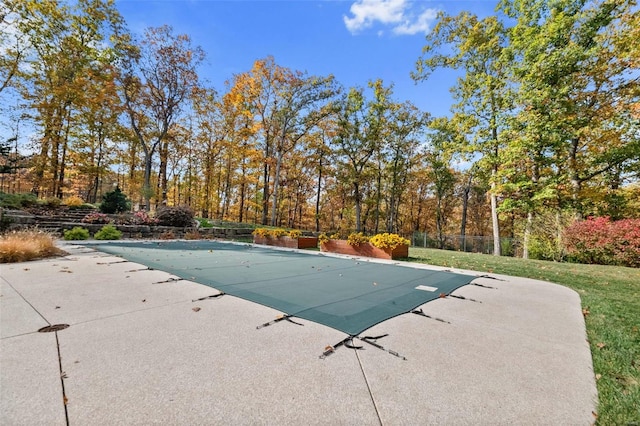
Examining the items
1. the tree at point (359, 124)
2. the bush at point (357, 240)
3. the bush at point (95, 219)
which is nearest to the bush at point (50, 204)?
the bush at point (95, 219)

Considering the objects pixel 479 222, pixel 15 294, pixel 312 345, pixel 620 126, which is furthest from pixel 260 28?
pixel 479 222

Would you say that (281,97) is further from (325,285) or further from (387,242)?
(325,285)

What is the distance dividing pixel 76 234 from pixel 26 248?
3519 millimetres

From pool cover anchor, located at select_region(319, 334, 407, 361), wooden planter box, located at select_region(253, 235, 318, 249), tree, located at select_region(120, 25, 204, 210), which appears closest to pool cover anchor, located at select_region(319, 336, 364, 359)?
pool cover anchor, located at select_region(319, 334, 407, 361)

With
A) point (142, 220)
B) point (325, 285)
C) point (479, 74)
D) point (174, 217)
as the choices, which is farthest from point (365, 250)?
point (479, 74)

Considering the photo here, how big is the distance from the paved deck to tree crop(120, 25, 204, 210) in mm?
13030

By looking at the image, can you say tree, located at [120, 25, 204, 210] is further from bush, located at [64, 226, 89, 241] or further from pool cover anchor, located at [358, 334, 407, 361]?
pool cover anchor, located at [358, 334, 407, 361]

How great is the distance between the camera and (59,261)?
14.2ft

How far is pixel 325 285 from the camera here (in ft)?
11.3

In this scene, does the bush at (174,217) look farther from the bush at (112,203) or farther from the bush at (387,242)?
the bush at (387,242)

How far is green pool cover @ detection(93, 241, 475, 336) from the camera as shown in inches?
95.7

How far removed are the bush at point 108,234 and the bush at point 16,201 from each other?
4201 millimetres

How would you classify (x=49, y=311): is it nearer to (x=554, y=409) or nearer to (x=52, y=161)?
(x=554, y=409)

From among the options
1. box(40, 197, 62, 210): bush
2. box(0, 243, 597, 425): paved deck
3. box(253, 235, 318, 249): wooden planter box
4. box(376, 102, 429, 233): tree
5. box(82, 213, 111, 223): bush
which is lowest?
box(0, 243, 597, 425): paved deck
